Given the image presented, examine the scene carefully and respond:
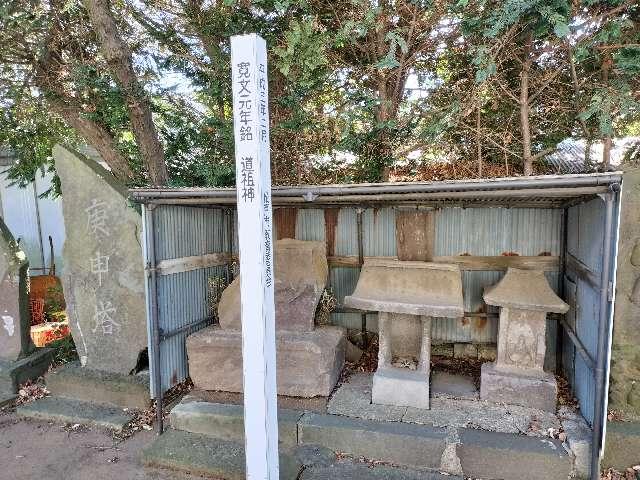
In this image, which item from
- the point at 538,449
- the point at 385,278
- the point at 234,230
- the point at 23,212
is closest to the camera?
the point at 538,449

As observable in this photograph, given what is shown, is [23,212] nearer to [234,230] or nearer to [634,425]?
[234,230]

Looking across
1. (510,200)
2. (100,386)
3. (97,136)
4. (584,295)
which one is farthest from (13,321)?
(584,295)

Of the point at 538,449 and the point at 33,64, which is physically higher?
the point at 33,64

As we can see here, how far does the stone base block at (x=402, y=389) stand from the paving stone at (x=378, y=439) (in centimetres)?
41

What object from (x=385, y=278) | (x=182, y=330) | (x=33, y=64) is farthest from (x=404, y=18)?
(x=33, y=64)

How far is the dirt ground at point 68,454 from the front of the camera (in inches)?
175

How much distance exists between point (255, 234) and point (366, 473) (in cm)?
300

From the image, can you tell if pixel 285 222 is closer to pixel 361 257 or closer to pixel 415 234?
pixel 361 257

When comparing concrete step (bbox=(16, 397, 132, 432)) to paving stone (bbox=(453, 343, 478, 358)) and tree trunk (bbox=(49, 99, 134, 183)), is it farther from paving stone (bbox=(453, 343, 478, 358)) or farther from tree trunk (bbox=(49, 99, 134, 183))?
paving stone (bbox=(453, 343, 478, 358))

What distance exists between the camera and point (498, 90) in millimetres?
6336

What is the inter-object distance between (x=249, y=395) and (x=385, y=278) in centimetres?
281

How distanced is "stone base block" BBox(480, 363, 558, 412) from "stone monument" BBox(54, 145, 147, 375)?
16.1 feet

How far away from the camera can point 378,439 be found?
4355 millimetres

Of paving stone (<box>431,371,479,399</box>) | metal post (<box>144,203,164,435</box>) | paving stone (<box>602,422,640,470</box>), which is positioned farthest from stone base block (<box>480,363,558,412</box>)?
metal post (<box>144,203,164,435</box>)
